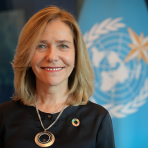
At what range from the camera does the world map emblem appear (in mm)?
2074

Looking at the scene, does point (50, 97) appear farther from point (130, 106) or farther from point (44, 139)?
point (130, 106)

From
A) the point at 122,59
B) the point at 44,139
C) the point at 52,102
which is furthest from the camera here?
the point at 122,59

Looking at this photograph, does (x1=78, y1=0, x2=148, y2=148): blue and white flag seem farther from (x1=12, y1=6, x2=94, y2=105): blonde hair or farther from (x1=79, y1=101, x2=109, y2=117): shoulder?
(x1=79, y1=101, x2=109, y2=117): shoulder

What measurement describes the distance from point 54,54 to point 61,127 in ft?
1.55

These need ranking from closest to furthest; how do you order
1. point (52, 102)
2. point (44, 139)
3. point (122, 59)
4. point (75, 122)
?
1. point (44, 139)
2. point (75, 122)
3. point (52, 102)
4. point (122, 59)

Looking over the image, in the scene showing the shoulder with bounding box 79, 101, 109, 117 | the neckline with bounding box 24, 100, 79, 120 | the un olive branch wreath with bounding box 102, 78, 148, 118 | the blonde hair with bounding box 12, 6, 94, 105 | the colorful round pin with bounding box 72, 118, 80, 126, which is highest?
the blonde hair with bounding box 12, 6, 94, 105

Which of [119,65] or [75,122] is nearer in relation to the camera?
[75,122]

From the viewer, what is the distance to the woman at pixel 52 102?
1.07 m

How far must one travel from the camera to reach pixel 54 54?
1.07 metres

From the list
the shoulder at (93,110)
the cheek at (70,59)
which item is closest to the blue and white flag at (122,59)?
the shoulder at (93,110)

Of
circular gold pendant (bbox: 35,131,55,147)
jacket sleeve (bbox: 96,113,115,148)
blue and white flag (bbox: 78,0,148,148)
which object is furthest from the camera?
blue and white flag (bbox: 78,0,148,148)

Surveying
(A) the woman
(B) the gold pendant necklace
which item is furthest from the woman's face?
(B) the gold pendant necklace

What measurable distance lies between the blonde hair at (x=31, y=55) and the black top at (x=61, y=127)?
0.30 ft

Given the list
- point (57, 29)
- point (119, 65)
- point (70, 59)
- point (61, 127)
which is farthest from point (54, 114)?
point (119, 65)
